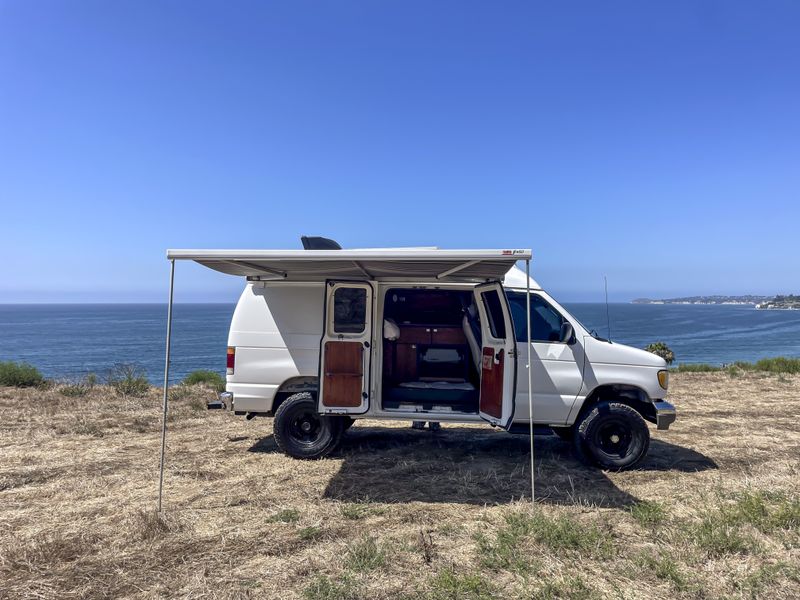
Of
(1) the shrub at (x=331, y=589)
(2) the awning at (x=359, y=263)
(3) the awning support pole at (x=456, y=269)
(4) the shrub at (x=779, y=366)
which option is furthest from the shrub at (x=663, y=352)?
(1) the shrub at (x=331, y=589)

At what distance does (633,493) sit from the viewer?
206 inches

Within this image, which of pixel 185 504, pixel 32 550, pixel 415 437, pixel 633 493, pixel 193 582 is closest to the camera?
pixel 193 582

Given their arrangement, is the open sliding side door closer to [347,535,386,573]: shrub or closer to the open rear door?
the open rear door

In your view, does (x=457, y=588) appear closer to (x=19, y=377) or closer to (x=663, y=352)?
(x=19, y=377)

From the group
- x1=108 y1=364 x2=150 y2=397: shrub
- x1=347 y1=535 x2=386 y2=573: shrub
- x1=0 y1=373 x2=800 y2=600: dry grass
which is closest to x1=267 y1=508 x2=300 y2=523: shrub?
x1=0 y1=373 x2=800 y2=600: dry grass

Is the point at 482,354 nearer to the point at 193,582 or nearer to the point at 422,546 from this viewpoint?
the point at 422,546

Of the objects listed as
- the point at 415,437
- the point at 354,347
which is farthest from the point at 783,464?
the point at 354,347

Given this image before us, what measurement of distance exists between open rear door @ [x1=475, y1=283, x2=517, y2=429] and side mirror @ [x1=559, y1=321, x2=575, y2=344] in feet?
2.18

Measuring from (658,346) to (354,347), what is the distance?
74.7 feet

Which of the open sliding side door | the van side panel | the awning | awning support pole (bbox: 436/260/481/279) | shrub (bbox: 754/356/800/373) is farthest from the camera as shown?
shrub (bbox: 754/356/800/373)

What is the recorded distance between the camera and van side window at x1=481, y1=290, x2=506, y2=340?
5934 mm

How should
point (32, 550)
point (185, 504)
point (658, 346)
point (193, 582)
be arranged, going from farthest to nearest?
point (658, 346) → point (185, 504) → point (32, 550) → point (193, 582)

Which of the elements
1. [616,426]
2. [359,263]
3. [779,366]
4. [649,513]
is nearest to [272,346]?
[359,263]

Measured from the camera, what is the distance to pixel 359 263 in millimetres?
5395
